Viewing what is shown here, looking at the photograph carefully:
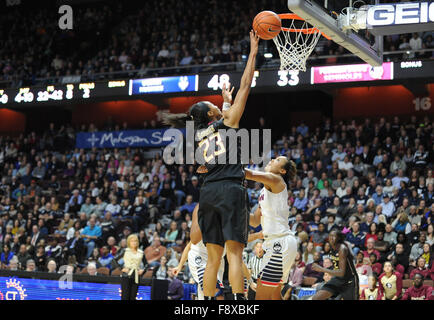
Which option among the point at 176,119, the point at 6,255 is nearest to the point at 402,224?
the point at 176,119

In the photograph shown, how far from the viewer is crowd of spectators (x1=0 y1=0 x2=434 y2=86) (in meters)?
18.9

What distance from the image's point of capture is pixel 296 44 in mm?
9008

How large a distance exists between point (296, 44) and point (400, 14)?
2334 millimetres

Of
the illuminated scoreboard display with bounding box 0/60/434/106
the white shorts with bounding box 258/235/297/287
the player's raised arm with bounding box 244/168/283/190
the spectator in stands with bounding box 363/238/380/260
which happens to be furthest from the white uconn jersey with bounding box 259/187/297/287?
the illuminated scoreboard display with bounding box 0/60/434/106

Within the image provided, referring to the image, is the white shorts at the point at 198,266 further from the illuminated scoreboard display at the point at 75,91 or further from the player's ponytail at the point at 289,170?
the illuminated scoreboard display at the point at 75,91

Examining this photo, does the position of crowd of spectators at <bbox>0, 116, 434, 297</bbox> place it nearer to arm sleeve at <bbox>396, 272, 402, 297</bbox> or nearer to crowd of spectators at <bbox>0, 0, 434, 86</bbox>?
arm sleeve at <bbox>396, 272, 402, 297</bbox>

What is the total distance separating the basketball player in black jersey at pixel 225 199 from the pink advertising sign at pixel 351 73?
10387 mm

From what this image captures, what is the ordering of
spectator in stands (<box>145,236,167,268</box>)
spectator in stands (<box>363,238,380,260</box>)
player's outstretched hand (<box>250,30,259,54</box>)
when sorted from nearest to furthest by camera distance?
player's outstretched hand (<box>250,30,259,54</box>), spectator in stands (<box>363,238,380,260</box>), spectator in stands (<box>145,236,167,268</box>)

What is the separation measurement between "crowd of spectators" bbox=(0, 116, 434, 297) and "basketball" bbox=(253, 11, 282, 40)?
5.38 metres

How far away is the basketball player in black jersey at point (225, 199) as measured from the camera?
4.80m

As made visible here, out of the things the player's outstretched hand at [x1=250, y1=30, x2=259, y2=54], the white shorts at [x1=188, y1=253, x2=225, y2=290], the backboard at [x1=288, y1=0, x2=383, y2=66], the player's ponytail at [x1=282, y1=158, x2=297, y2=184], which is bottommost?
the white shorts at [x1=188, y1=253, x2=225, y2=290]

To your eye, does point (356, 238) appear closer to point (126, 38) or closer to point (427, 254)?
point (427, 254)

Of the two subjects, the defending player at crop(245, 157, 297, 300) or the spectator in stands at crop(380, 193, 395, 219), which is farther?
the spectator in stands at crop(380, 193, 395, 219)

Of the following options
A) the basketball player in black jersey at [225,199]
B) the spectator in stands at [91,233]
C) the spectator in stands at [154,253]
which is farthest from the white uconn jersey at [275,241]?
the spectator in stands at [91,233]
